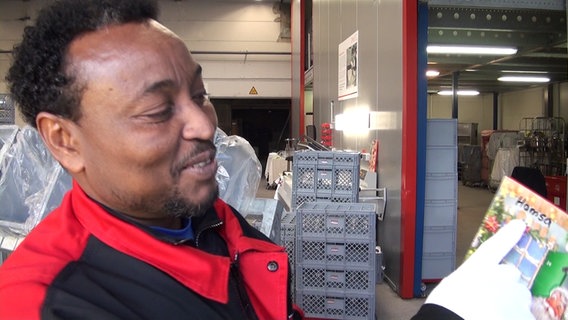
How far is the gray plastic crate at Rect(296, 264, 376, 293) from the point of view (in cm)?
301

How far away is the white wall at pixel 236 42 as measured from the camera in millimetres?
11305

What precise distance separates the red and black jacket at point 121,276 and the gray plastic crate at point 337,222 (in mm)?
2122

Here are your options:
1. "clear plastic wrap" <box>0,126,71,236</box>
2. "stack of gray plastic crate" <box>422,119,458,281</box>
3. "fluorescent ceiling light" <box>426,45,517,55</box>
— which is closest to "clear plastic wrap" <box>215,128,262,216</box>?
Result: "clear plastic wrap" <box>0,126,71,236</box>

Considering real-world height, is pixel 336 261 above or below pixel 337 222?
below

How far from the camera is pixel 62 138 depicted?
2.44 ft

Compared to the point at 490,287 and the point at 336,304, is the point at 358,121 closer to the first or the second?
the point at 336,304

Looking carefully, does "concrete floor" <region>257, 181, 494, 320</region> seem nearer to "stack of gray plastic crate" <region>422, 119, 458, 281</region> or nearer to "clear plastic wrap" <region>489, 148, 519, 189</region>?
"stack of gray plastic crate" <region>422, 119, 458, 281</region>

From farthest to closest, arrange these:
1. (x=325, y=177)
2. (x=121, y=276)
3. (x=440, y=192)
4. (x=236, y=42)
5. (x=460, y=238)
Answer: (x=236, y=42) < (x=460, y=238) < (x=440, y=192) < (x=325, y=177) < (x=121, y=276)

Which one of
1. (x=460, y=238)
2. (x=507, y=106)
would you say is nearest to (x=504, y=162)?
(x=460, y=238)

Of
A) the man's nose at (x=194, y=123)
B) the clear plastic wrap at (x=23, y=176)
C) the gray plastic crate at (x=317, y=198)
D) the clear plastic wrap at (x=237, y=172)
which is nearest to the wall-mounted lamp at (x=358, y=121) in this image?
the gray plastic crate at (x=317, y=198)

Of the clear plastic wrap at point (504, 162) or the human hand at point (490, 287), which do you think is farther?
the clear plastic wrap at point (504, 162)

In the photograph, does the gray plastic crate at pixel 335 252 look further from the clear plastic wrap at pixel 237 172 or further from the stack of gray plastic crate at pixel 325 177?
the clear plastic wrap at pixel 237 172

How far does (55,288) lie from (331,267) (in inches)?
102

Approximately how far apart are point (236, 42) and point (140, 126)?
11.2 meters
